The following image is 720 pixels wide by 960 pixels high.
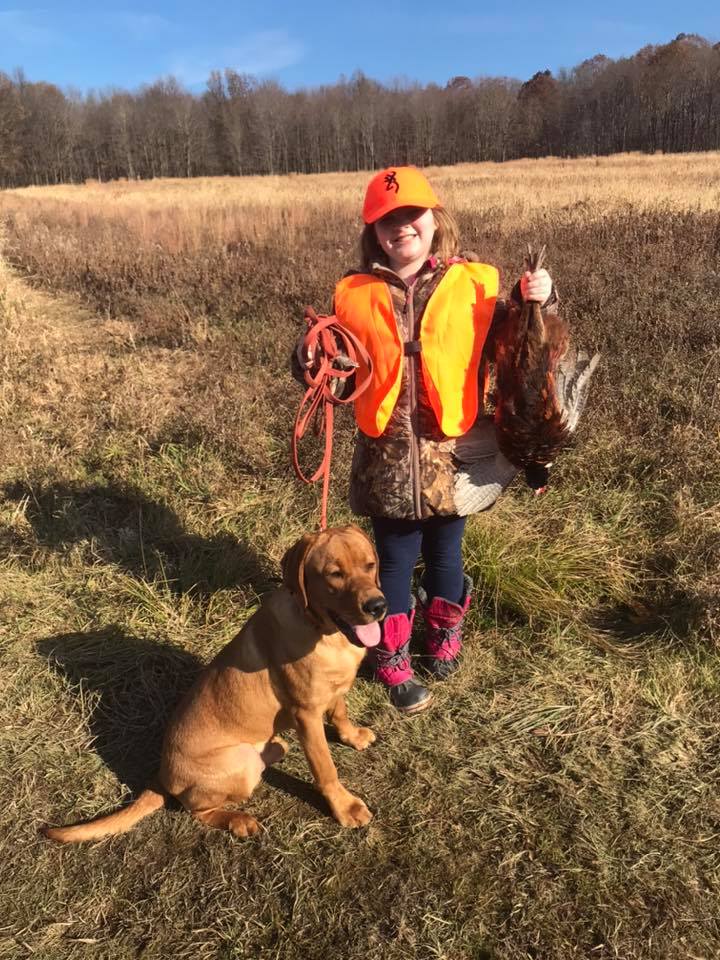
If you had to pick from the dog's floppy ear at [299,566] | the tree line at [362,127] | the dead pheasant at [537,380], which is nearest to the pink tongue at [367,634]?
the dog's floppy ear at [299,566]

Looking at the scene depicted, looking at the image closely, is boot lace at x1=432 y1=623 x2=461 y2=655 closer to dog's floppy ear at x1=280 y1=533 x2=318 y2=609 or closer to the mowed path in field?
dog's floppy ear at x1=280 y1=533 x2=318 y2=609

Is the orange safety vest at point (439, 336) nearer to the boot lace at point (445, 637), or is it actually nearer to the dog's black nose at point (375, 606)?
the dog's black nose at point (375, 606)

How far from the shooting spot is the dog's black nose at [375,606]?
215 centimetres

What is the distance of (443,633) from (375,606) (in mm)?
1230

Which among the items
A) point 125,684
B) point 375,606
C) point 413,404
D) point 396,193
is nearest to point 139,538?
point 125,684

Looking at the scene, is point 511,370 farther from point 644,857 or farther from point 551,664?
point 644,857

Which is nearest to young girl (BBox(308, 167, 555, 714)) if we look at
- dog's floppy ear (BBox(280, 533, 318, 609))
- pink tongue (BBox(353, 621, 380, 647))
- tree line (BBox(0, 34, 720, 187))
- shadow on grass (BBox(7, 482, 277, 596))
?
dog's floppy ear (BBox(280, 533, 318, 609))

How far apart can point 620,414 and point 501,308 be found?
247 cm

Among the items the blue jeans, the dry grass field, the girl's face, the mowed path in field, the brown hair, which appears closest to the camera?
the dry grass field

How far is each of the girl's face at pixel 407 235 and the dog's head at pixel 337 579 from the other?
1.10 meters

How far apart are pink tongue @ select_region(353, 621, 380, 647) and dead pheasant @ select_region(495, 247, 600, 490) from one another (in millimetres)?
989

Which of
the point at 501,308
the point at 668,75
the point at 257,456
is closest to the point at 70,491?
the point at 257,456

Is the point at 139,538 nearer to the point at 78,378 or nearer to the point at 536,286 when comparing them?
the point at 78,378

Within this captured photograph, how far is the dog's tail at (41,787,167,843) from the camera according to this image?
7.87 feet
